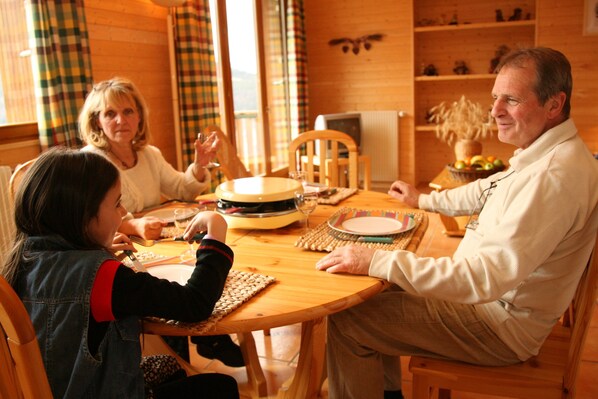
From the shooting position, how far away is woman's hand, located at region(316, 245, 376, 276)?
1.31 metres

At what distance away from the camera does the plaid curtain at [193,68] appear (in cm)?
399

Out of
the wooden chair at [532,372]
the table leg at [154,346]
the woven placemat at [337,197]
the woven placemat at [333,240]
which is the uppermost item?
the woven placemat at [337,197]

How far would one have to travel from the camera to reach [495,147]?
5.95 m

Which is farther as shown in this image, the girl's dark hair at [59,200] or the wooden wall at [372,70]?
the wooden wall at [372,70]

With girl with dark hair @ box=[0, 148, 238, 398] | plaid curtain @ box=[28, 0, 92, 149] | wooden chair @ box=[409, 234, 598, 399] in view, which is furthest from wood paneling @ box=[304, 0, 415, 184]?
girl with dark hair @ box=[0, 148, 238, 398]

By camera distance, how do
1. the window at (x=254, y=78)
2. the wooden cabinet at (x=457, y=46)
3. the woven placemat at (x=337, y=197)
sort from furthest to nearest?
the wooden cabinet at (x=457, y=46) → the window at (x=254, y=78) → the woven placemat at (x=337, y=197)

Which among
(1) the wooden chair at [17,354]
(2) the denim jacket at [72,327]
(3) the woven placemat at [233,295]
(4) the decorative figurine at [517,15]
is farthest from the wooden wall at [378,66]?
(1) the wooden chair at [17,354]

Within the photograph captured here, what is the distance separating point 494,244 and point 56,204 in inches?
39.1

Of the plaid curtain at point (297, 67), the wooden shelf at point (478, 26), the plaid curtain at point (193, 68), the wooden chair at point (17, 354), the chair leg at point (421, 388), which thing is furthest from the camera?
the plaid curtain at point (297, 67)

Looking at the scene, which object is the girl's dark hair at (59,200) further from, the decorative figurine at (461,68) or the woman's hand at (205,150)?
the decorative figurine at (461,68)

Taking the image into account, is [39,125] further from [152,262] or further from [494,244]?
[494,244]

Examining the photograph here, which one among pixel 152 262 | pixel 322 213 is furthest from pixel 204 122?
pixel 152 262

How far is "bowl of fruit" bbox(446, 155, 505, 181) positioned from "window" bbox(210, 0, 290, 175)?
2.04 m

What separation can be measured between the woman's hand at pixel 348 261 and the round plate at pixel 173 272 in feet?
1.11
